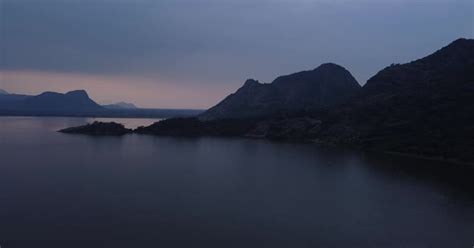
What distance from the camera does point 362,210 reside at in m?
41.0

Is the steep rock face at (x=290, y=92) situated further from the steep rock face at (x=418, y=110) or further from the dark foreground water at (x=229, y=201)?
the dark foreground water at (x=229, y=201)

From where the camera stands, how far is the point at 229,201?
42344 millimetres

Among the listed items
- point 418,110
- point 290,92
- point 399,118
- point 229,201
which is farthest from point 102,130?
point 229,201

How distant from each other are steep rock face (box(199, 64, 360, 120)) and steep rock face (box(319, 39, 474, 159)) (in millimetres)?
39862

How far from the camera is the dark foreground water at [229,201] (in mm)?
32281

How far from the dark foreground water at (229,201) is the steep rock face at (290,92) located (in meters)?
91.3

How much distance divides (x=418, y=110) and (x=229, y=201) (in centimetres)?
6607

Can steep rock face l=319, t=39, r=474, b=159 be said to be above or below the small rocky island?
above

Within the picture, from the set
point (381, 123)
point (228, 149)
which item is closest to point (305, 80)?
point (381, 123)

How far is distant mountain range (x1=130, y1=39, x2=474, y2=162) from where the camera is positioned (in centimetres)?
8256

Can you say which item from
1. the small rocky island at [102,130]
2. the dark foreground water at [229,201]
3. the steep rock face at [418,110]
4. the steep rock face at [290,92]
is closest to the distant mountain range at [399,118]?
the steep rock face at [418,110]

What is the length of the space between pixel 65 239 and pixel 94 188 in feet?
54.7

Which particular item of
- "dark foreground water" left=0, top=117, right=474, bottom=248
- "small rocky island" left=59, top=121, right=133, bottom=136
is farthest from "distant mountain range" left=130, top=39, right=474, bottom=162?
"dark foreground water" left=0, top=117, right=474, bottom=248

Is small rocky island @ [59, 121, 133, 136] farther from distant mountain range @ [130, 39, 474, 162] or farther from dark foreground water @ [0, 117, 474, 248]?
dark foreground water @ [0, 117, 474, 248]
